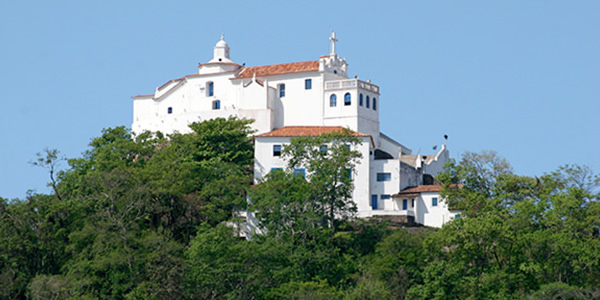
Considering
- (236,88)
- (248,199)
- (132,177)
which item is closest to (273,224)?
(248,199)

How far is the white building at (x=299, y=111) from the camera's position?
75.3 m

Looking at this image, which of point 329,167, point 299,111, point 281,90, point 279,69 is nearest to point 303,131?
point 299,111

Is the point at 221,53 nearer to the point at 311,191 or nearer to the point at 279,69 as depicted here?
the point at 279,69

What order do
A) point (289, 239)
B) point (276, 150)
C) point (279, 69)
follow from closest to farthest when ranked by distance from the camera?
point (289, 239), point (276, 150), point (279, 69)

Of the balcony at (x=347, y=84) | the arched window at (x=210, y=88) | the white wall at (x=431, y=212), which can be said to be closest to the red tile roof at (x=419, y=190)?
the white wall at (x=431, y=212)

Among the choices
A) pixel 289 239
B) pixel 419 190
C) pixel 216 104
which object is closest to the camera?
pixel 289 239

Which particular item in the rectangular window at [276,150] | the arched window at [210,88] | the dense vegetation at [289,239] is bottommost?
the dense vegetation at [289,239]

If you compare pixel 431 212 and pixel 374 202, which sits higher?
pixel 374 202

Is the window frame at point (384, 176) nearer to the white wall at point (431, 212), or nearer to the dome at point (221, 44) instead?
the white wall at point (431, 212)

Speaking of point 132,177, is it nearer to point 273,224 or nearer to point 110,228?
point 110,228

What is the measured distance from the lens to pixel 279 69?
274 ft

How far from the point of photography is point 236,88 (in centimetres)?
8438

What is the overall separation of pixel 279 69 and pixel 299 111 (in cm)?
Answer: 412

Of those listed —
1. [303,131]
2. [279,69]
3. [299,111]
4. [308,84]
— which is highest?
[279,69]
